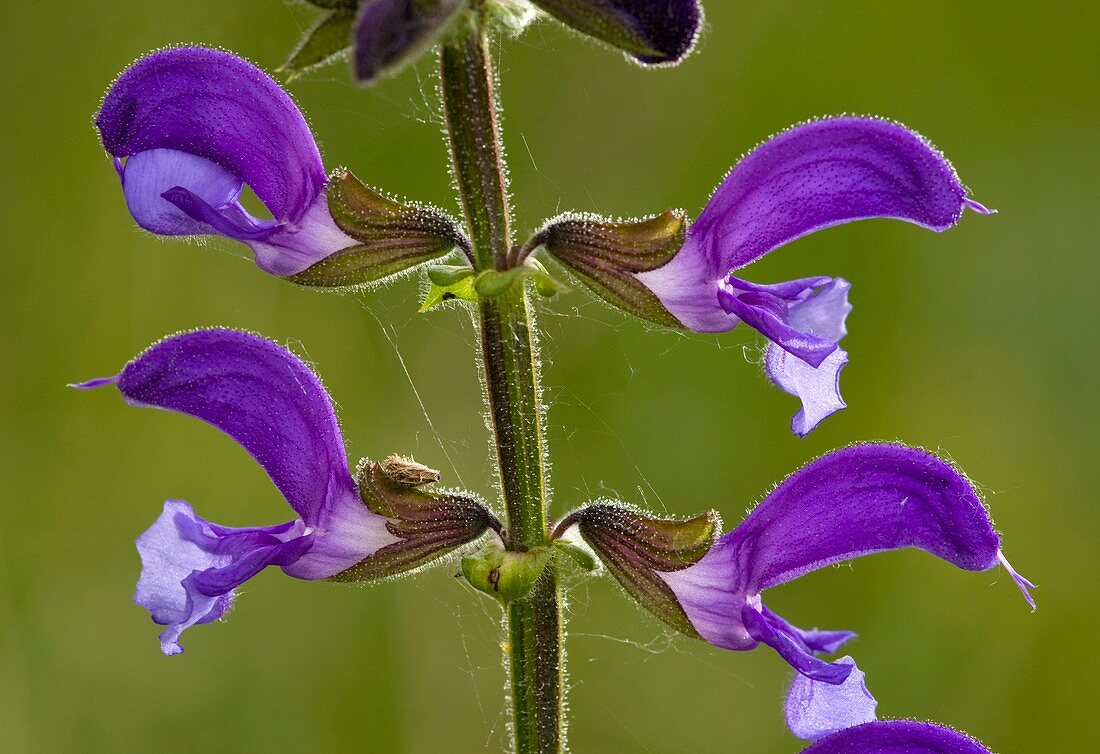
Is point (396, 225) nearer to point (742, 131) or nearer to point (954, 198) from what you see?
point (954, 198)

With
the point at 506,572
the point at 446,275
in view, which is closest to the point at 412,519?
the point at 506,572

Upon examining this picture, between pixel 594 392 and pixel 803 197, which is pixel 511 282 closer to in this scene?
pixel 803 197

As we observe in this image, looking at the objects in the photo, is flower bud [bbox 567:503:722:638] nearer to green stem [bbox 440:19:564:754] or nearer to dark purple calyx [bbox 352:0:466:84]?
green stem [bbox 440:19:564:754]

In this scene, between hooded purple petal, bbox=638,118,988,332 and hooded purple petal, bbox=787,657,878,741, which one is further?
hooded purple petal, bbox=787,657,878,741

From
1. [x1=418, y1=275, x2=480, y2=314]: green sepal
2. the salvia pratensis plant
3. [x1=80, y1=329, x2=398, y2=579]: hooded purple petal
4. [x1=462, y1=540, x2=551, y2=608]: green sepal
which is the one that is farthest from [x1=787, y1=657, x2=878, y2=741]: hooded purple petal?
[x1=418, y1=275, x2=480, y2=314]: green sepal

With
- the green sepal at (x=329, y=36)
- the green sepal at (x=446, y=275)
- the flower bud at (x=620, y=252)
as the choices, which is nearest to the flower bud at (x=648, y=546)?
the flower bud at (x=620, y=252)

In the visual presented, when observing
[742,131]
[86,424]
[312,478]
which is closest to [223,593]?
[312,478]
